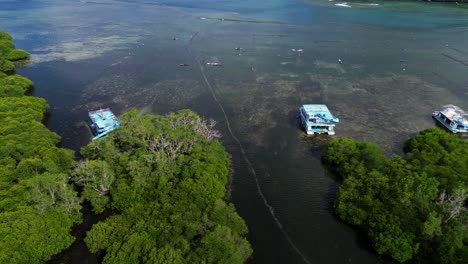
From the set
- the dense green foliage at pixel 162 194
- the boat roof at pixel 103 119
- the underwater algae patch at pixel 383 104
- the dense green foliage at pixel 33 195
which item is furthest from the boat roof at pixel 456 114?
the dense green foliage at pixel 33 195

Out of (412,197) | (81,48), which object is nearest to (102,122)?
(412,197)

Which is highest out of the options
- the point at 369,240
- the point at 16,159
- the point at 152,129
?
the point at 152,129

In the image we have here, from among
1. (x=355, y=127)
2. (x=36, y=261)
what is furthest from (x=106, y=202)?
(x=355, y=127)

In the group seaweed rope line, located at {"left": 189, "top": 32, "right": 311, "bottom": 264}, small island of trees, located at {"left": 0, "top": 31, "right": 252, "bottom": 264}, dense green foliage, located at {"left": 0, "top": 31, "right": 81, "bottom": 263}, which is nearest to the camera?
small island of trees, located at {"left": 0, "top": 31, "right": 252, "bottom": 264}

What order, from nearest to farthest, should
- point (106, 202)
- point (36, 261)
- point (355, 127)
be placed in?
point (36, 261) < point (106, 202) < point (355, 127)

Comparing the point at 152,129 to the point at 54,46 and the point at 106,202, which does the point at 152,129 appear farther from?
the point at 54,46

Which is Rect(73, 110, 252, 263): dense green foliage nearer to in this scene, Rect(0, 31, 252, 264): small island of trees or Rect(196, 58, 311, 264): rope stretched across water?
Rect(0, 31, 252, 264): small island of trees

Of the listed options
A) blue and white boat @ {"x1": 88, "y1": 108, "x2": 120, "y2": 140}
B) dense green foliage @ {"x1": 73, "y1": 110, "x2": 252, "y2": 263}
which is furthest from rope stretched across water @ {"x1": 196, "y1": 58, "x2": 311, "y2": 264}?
blue and white boat @ {"x1": 88, "y1": 108, "x2": 120, "y2": 140}

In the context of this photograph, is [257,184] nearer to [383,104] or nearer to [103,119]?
[103,119]
